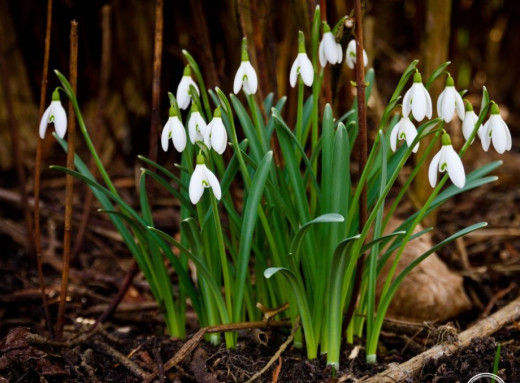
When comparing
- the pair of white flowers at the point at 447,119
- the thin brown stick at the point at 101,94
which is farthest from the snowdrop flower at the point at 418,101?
the thin brown stick at the point at 101,94

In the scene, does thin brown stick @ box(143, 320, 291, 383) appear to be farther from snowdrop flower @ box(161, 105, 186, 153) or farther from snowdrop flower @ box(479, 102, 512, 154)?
snowdrop flower @ box(479, 102, 512, 154)

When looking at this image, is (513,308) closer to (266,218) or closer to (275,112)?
(266,218)

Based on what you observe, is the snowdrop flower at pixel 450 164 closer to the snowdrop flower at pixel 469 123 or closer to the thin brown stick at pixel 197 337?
the snowdrop flower at pixel 469 123

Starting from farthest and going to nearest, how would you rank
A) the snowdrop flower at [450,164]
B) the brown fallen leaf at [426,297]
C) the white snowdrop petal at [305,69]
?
1. the brown fallen leaf at [426,297]
2. the white snowdrop petal at [305,69]
3. the snowdrop flower at [450,164]

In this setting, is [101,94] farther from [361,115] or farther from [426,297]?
[426,297]

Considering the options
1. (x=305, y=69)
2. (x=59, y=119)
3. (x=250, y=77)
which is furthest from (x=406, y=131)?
(x=59, y=119)

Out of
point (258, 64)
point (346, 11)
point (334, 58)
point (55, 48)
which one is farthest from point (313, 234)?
point (55, 48)
